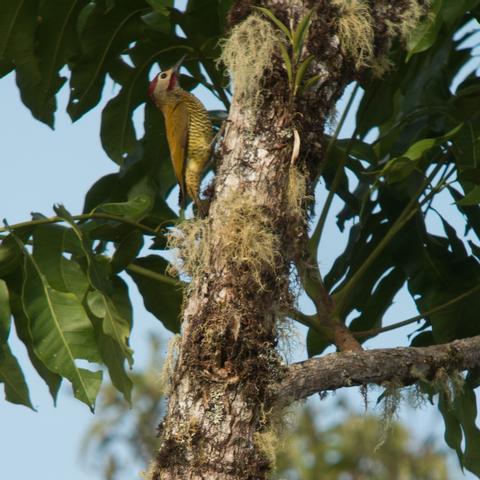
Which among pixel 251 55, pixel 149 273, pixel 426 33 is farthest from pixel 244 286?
pixel 426 33

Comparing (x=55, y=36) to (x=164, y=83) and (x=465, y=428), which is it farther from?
(x=465, y=428)

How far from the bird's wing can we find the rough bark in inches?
55.9

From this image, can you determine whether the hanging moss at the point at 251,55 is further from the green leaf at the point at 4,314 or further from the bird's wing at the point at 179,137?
the bird's wing at the point at 179,137

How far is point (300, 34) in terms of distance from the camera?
9.41ft

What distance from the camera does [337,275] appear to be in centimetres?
458

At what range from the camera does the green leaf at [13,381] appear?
10.6ft

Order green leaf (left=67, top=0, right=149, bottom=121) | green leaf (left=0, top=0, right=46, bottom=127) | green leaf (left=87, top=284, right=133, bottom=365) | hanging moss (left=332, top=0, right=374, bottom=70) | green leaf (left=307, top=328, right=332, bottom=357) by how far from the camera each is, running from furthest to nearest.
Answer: green leaf (left=307, top=328, right=332, bottom=357) → green leaf (left=67, top=0, right=149, bottom=121) → green leaf (left=0, top=0, right=46, bottom=127) → hanging moss (left=332, top=0, right=374, bottom=70) → green leaf (left=87, top=284, right=133, bottom=365)

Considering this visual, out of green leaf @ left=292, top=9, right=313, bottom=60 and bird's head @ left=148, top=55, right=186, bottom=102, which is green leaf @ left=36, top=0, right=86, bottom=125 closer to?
bird's head @ left=148, top=55, right=186, bottom=102

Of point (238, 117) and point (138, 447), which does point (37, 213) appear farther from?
point (138, 447)

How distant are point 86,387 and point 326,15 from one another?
51.0 inches

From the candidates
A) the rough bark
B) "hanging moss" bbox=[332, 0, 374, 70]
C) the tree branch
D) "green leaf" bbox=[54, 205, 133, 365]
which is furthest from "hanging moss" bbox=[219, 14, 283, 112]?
the tree branch

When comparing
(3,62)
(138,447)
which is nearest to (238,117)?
(3,62)

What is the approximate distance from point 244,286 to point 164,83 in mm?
1953

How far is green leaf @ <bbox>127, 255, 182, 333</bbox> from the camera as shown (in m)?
3.90
